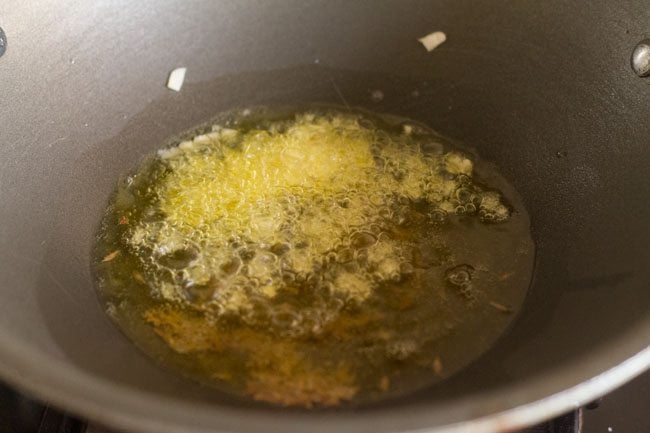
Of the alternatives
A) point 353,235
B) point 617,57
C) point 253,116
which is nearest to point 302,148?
point 253,116

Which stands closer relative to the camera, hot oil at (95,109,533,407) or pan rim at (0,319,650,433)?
pan rim at (0,319,650,433)

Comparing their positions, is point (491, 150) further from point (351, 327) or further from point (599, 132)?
point (351, 327)

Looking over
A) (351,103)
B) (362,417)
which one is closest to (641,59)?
(351,103)

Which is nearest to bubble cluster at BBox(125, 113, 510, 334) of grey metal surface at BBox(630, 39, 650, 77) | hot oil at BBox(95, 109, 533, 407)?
hot oil at BBox(95, 109, 533, 407)

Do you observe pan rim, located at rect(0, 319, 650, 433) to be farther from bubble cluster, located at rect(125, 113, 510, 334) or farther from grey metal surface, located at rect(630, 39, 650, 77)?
grey metal surface, located at rect(630, 39, 650, 77)

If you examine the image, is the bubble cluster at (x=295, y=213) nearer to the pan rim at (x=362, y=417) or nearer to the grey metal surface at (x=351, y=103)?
the grey metal surface at (x=351, y=103)

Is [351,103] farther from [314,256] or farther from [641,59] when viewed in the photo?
[641,59]

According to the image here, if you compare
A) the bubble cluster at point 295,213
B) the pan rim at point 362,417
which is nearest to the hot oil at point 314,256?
the bubble cluster at point 295,213
